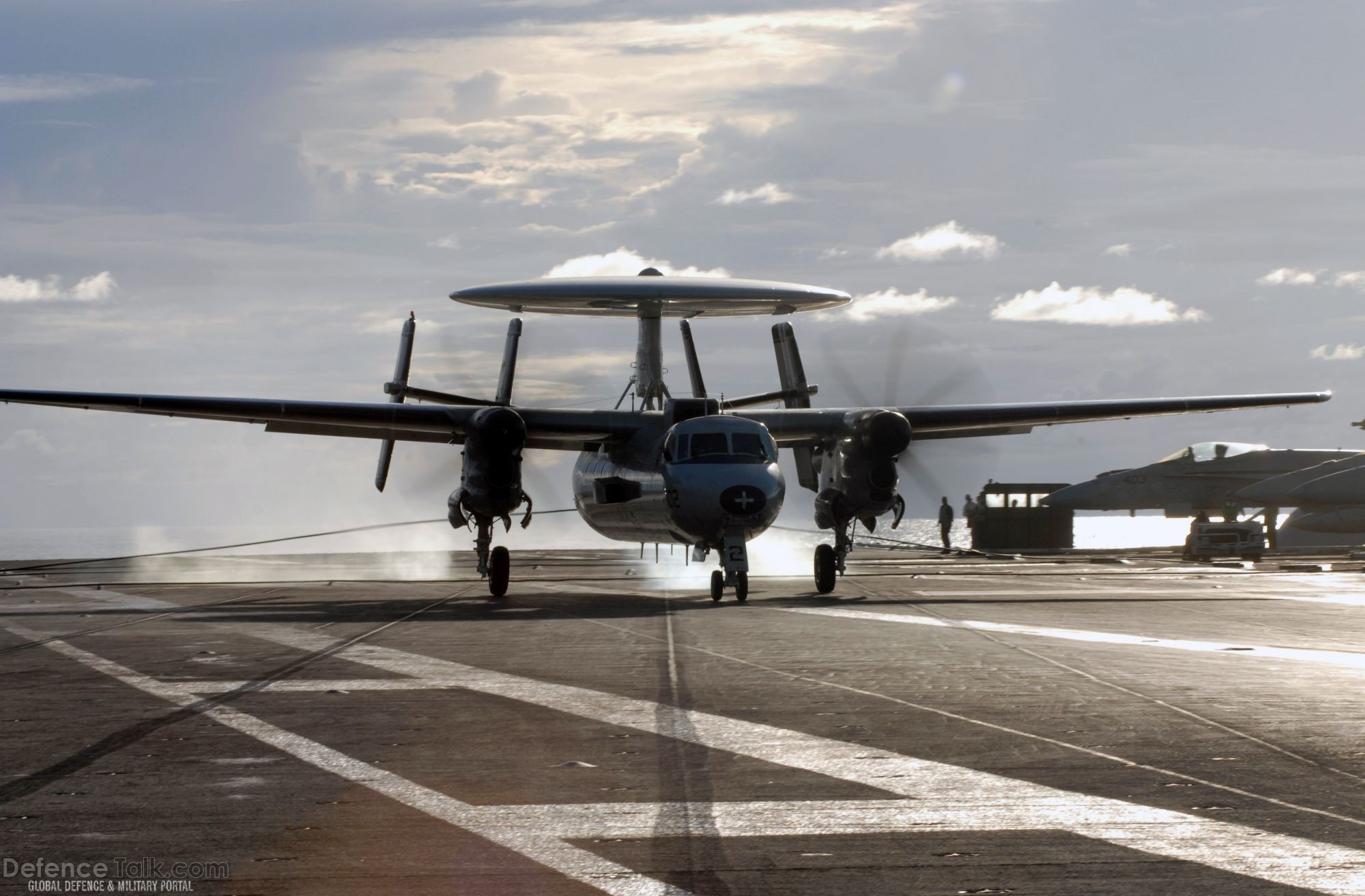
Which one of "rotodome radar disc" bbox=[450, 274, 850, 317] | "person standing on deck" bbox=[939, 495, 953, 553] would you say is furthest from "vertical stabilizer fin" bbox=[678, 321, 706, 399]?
"person standing on deck" bbox=[939, 495, 953, 553]

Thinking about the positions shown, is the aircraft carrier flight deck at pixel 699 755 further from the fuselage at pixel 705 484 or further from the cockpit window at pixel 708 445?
the cockpit window at pixel 708 445

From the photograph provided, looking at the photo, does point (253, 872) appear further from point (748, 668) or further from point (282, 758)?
point (748, 668)

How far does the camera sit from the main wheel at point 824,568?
25.0 m

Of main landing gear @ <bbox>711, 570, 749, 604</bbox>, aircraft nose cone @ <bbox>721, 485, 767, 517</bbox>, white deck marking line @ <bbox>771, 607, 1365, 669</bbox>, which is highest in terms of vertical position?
aircraft nose cone @ <bbox>721, 485, 767, 517</bbox>

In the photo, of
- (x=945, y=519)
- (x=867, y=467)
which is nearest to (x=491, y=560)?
(x=867, y=467)

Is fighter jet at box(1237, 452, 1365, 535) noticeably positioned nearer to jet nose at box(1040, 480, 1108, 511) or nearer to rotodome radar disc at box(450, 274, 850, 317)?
jet nose at box(1040, 480, 1108, 511)

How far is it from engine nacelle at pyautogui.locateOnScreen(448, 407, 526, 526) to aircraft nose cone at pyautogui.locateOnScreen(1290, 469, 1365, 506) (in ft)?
109

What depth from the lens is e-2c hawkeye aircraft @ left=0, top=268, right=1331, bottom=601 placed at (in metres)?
23.4

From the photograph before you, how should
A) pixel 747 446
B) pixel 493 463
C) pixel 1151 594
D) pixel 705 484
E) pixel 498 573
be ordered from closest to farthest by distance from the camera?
pixel 705 484
pixel 747 446
pixel 1151 594
pixel 493 463
pixel 498 573

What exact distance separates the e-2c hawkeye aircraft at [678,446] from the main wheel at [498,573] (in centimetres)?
4

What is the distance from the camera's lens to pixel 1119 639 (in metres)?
15.8

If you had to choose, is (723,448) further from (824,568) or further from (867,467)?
(867,467)

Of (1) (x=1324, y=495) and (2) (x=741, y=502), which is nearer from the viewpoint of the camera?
(2) (x=741, y=502)

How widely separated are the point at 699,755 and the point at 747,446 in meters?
15.6
